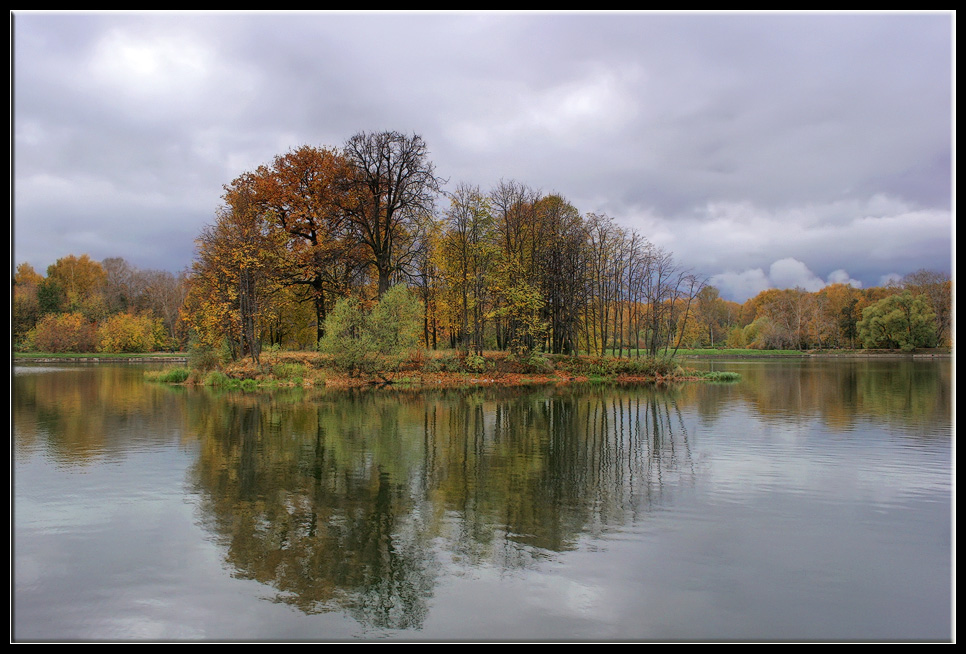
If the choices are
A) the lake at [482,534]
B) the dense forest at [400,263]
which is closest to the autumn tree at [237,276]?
the dense forest at [400,263]

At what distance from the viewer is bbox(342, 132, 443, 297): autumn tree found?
35656 mm

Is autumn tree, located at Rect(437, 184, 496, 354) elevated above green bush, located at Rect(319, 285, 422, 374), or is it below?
above

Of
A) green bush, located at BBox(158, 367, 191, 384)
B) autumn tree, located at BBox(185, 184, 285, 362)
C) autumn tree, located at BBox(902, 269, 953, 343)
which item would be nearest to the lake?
autumn tree, located at BBox(185, 184, 285, 362)

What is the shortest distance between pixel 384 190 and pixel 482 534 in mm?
32113

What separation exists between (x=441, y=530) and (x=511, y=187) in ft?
118

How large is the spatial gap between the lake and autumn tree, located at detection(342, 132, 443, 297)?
21263mm

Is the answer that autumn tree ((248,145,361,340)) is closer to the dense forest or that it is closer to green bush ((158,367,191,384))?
the dense forest

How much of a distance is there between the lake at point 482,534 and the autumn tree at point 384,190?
69.8ft

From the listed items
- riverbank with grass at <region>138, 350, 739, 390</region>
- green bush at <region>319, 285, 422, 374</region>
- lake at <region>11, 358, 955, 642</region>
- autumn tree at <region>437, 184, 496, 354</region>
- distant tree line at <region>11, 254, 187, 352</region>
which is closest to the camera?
lake at <region>11, 358, 955, 642</region>

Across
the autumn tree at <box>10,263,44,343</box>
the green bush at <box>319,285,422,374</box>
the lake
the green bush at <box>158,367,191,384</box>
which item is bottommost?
the lake

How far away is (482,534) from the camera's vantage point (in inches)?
314

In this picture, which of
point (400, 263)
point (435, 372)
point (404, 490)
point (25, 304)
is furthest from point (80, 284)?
point (404, 490)

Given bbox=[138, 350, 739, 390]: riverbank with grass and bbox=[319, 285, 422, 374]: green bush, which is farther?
bbox=[138, 350, 739, 390]: riverbank with grass
